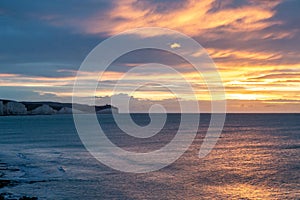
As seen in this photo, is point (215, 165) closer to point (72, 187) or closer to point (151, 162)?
point (151, 162)

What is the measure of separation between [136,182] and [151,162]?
44.0 feet

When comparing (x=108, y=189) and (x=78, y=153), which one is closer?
(x=108, y=189)

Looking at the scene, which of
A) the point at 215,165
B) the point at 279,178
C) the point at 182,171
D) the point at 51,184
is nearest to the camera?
the point at 51,184

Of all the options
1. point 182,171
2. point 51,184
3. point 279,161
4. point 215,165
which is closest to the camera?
point 51,184

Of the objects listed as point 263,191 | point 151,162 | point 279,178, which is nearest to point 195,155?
point 151,162

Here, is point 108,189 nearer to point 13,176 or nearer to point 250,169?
point 13,176

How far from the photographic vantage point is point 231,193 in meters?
32.0

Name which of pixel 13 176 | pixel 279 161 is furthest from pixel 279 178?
pixel 13 176

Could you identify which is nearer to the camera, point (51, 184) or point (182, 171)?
point (51, 184)

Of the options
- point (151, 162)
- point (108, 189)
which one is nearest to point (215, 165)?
point (151, 162)

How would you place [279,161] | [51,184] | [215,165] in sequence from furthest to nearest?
[279,161], [215,165], [51,184]

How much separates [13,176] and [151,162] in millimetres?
17130

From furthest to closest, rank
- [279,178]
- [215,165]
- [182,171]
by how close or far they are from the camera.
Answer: [215,165] < [182,171] < [279,178]

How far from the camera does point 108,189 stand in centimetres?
3312
